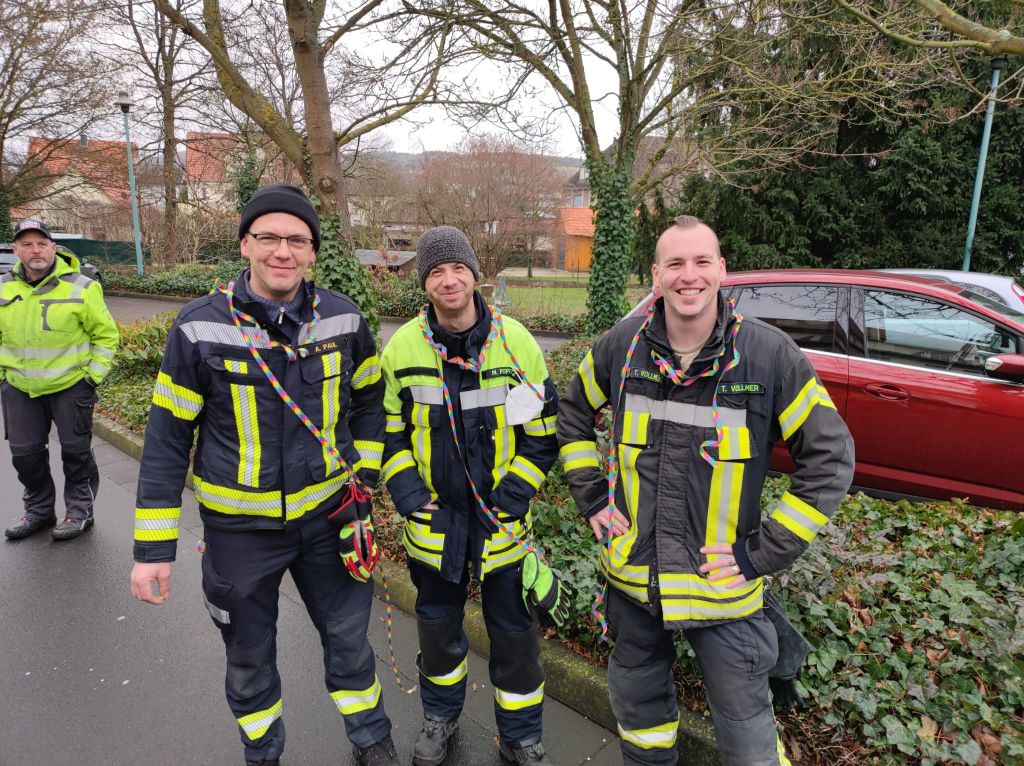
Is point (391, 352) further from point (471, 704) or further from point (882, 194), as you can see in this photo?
point (882, 194)

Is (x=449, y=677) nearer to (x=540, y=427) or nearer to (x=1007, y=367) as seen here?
(x=540, y=427)

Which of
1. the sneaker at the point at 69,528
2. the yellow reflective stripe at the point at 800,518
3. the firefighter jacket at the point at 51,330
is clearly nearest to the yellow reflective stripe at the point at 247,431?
the yellow reflective stripe at the point at 800,518

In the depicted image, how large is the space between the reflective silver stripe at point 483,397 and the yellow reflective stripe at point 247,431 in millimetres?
721

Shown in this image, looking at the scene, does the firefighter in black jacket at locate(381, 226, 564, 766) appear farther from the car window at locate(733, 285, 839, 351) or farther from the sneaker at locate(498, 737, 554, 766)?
the car window at locate(733, 285, 839, 351)

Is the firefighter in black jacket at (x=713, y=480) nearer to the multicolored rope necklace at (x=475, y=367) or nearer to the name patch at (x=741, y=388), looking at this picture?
the name patch at (x=741, y=388)

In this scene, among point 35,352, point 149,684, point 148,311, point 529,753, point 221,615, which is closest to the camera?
point 221,615

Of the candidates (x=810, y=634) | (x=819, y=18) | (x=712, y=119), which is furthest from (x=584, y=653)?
(x=712, y=119)

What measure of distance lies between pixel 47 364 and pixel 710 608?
444 cm

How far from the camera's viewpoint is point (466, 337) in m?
2.24

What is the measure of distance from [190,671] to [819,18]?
27.2 ft

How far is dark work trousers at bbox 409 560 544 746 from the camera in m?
2.37

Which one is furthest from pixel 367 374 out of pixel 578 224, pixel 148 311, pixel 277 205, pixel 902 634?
pixel 578 224

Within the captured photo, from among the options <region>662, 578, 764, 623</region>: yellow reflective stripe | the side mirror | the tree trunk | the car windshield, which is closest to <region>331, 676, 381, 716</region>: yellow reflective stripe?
<region>662, 578, 764, 623</region>: yellow reflective stripe

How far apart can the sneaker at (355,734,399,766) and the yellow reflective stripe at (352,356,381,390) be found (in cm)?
141
